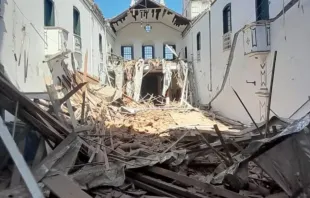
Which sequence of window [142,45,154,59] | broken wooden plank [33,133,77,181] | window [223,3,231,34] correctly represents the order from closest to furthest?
broken wooden plank [33,133,77,181]
window [223,3,231,34]
window [142,45,154,59]

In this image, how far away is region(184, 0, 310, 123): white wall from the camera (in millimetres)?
7473

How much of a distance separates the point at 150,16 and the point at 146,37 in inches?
69.6

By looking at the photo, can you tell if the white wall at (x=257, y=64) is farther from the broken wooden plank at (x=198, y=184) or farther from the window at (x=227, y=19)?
the broken wooden plank at (x=198, y=184)

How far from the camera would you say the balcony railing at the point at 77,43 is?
12.5 m

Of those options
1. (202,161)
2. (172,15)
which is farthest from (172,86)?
(202,161)

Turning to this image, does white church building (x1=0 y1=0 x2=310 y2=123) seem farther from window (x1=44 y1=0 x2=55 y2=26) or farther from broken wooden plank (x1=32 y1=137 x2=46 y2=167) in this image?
broken wooden plank (x1=32 y1=137 x2=46 y2=167)

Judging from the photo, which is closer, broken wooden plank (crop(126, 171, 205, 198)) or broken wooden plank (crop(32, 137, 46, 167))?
broken wooden plank (crop(126, 171, 205, 198))

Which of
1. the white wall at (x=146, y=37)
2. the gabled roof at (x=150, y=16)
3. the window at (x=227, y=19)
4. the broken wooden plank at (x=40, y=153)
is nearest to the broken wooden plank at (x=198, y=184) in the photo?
the broken wooden plank at (x=40, y=153)

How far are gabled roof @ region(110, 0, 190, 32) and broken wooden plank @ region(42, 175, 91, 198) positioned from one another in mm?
19922

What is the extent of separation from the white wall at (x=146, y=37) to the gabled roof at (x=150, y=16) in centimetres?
42

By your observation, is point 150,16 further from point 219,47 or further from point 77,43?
point 77,43

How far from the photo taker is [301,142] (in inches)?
113

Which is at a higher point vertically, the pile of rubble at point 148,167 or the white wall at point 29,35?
the white wall at point 29,35

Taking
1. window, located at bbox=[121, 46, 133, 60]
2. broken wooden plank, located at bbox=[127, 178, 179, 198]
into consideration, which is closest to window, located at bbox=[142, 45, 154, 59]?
window, located at bbox=[121, 46, 133, 60]
